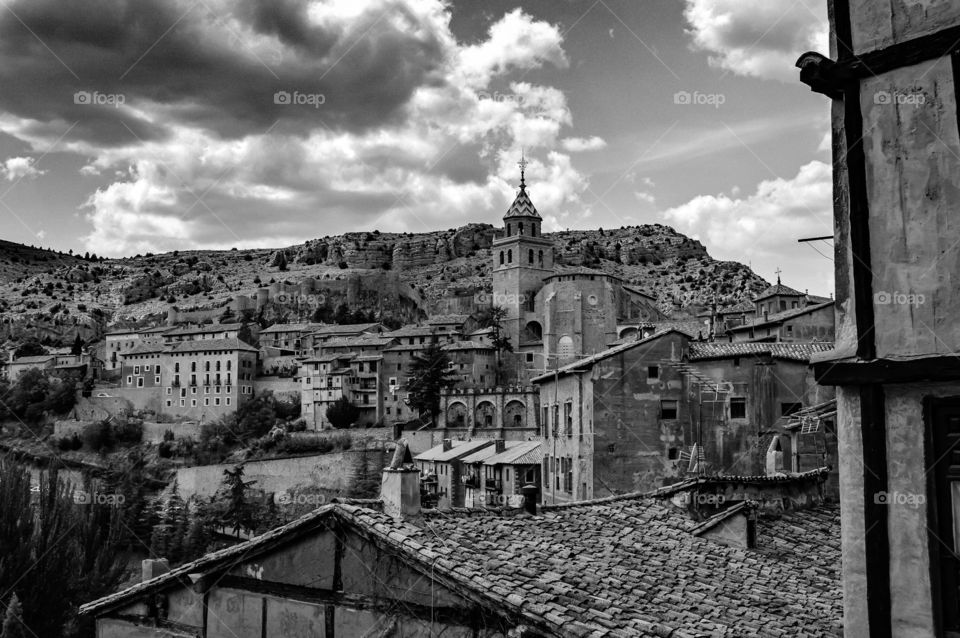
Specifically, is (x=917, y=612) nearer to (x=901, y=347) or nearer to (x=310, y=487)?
(x=901, y=347)

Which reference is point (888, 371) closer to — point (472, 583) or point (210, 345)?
point (472, 583)

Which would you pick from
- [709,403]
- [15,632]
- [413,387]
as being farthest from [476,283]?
[15,632]

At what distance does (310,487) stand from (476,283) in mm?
74431

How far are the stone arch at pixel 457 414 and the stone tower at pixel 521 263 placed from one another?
2074 centimetres

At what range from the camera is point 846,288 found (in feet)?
22.2

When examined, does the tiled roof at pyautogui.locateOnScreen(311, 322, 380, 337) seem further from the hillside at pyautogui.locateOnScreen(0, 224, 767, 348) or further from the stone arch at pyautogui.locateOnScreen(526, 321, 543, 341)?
the hillside at pyautogui.locateOnScreen(0, 224, 767, 348)

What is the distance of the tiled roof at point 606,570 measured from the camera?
898 cm

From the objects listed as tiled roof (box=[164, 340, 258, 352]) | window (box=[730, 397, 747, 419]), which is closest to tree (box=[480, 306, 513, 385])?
tiled roof (box=[164, 340, 258, 352])

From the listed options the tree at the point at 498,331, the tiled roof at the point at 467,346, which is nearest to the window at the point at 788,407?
the tiled roof at the point at 467,346

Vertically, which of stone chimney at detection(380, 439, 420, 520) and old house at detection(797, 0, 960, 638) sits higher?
old house at detection(797, 0, 960, 638)

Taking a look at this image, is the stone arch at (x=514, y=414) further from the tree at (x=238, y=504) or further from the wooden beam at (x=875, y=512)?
the wooden beam at (x=875, y=512)

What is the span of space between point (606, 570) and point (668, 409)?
1793 centimetres

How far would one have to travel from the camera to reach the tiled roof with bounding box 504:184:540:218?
104750 mm

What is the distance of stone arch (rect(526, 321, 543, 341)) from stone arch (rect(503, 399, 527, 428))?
20371 mm
